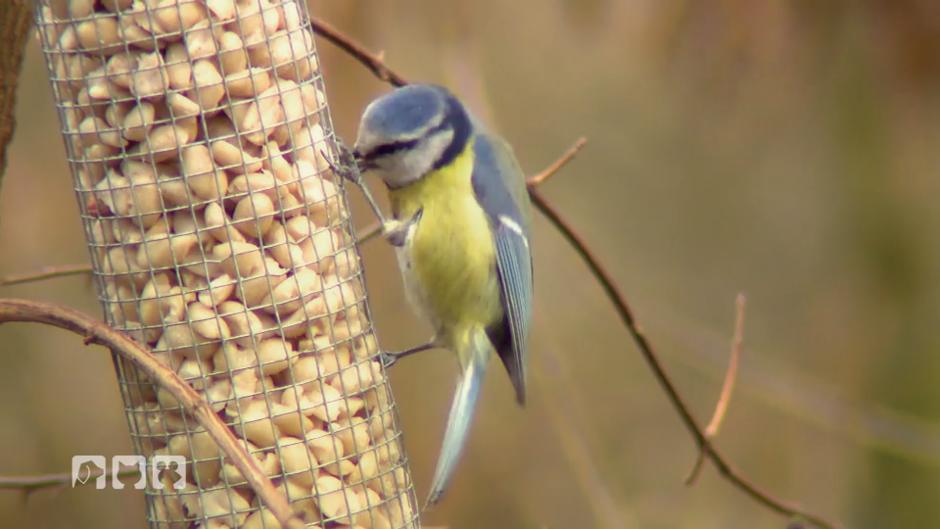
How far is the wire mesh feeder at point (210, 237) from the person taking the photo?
215 centimetres

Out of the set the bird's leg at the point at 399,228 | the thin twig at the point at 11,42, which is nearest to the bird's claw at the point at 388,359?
the bird's leg at the point at 399,228

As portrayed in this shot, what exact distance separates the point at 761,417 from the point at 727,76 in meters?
2.48

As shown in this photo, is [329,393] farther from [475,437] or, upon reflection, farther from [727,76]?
[475,437]

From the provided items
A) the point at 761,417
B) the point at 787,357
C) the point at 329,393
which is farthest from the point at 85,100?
the point at 787,357

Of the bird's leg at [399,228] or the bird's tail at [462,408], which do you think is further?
the bird's leg at [399,228]

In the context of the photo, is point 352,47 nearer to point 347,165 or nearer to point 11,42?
point 347,165

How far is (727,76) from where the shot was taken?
3908 millimetres

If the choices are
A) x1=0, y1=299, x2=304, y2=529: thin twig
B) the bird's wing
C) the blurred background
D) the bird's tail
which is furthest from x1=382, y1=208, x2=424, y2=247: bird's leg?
x1=0, y1=299, x2=304, y2=529: thin twig

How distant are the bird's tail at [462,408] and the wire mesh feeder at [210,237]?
26 cm

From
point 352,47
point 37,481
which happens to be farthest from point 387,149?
point 37,481

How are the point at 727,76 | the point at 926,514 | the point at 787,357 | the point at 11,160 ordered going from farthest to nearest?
the point at 787,357 → the point at 926,514 → the point at 11,160 → the point at 727,76

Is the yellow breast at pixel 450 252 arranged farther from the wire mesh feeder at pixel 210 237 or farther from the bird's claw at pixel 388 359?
the wire mesh feeder at pixel 210 237

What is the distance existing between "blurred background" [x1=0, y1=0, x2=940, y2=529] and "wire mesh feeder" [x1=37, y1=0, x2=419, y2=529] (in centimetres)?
103

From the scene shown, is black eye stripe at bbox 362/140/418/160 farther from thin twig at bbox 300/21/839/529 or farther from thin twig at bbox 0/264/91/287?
thin twig at bbox 0/264/91/287
